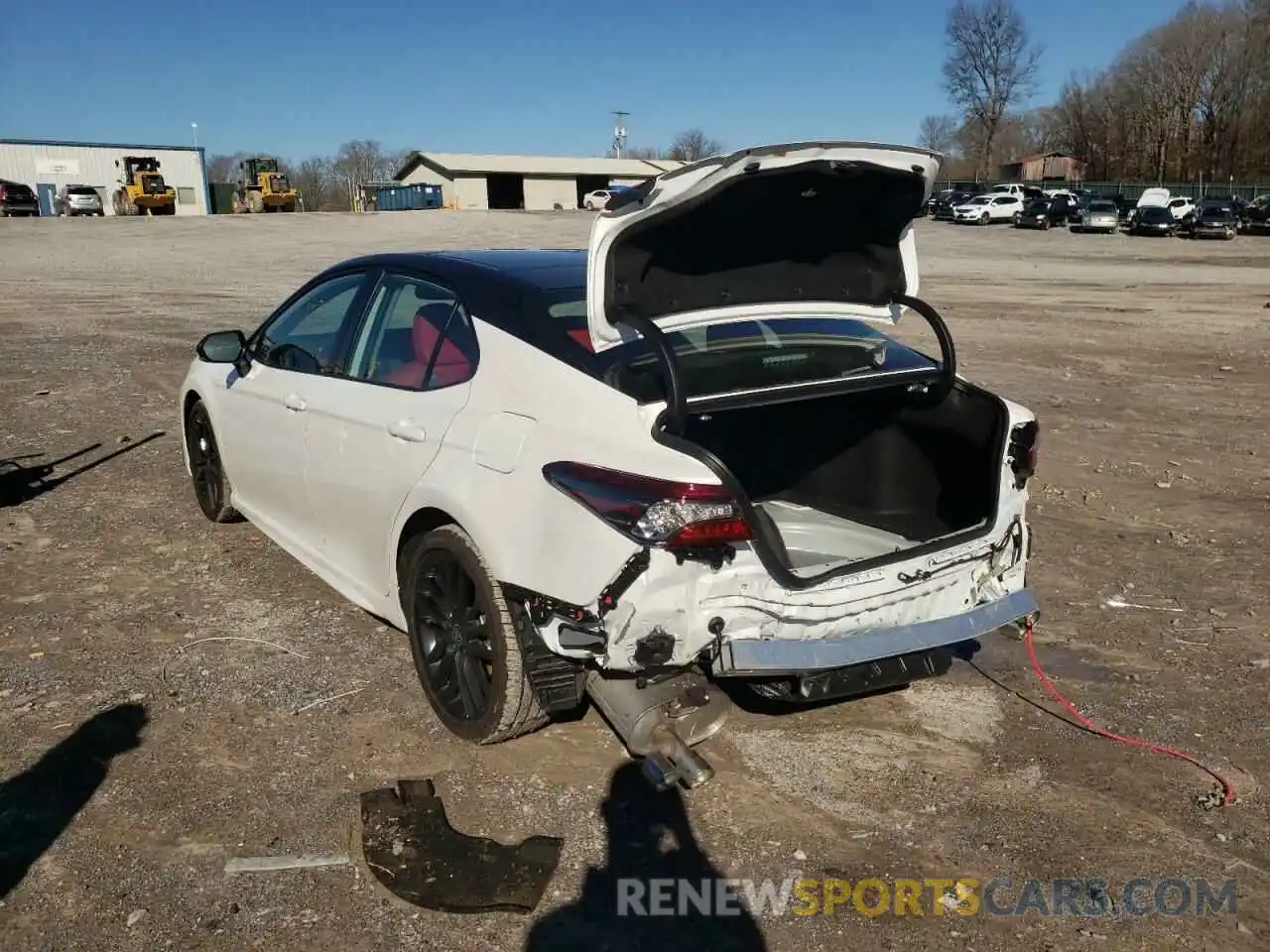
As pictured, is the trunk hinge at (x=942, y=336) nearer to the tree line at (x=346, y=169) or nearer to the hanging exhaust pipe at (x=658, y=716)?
the hanging exhaust pipe at (x=658, y=716)

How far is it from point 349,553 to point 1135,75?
97.5 metres

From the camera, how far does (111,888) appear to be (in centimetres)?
289

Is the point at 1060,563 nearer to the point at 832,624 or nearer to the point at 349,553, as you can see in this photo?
the point at 832,624

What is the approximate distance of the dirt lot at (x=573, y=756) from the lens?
2.82m

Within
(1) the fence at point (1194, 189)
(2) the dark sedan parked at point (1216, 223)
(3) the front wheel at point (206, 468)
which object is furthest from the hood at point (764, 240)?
(1) the fence at point (1194, 189)

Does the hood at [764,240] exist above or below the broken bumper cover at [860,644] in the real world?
above

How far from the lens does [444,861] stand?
9.93 feet

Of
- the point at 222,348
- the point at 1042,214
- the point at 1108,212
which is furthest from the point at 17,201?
the point at 222,348

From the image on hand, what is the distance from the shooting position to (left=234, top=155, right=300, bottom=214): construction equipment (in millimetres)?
60656

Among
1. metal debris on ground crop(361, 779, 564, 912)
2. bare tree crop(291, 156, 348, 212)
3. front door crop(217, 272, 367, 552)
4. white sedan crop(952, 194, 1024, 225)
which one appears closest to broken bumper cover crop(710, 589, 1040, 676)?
metal debris on ground crop(361, 779, 564, 912)

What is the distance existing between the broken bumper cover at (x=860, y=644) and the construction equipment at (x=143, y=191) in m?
60.7

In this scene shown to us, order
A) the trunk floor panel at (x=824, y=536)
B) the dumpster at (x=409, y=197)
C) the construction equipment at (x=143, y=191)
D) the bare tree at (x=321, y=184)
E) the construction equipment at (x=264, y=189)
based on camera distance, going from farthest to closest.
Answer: the bare tree at (x=321, y=184), the dumpster at (x=409, y=197), the construction equipment at (x=264, y=189), the construction equipment at (x=143, y=191), the trunk floor panel at (x=824, y=536)

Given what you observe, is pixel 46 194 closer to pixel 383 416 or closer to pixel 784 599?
pixel 383 416

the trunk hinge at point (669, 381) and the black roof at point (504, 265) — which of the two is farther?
the black roof at point (504, 265)
